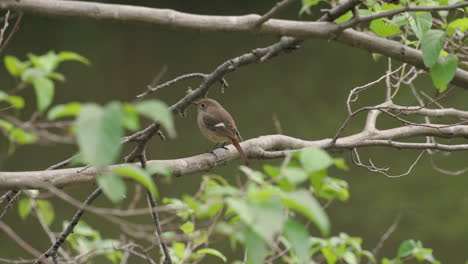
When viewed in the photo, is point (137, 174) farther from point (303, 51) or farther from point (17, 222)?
point (303, 51)

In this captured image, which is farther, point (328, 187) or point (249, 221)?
point (328, 187)

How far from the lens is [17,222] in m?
6.32

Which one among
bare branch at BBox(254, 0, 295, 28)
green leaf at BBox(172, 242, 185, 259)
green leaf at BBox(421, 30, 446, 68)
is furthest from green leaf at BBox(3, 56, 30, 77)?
green leaf at BBox(172, 242, 185, 259)

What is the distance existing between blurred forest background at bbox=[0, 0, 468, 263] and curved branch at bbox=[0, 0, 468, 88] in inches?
171

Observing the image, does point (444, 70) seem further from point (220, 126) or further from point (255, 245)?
point (220, 126)

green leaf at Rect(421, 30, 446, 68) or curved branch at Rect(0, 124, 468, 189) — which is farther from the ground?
green leaf at Rect(421, 30, 446, 68)

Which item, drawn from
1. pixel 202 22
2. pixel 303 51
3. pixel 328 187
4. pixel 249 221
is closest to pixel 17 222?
pixel 303 51

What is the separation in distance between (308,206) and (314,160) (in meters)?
0.17

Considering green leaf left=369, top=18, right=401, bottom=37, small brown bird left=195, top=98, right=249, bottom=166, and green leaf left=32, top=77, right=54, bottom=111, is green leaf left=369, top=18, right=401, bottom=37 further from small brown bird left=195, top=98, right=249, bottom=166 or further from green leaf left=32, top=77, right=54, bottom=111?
Answer: small brown bird left=195, top=98, right=249, bottom=166

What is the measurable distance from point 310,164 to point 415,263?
5.53 meters

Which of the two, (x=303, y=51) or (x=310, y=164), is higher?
(x=310, y=164)

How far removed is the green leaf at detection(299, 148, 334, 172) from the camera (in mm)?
1169

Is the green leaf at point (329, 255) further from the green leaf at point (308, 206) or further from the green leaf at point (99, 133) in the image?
the green leaf at point (99, 133)

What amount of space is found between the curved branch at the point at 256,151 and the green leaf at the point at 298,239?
838 mm
